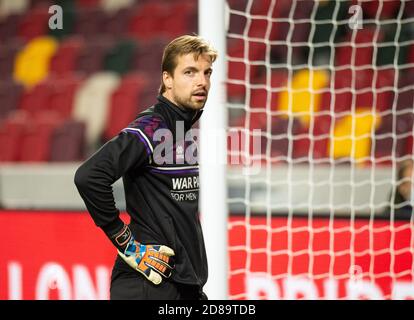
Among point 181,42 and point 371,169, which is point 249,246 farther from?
point 181,42

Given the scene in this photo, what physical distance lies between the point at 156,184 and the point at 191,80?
36 centimetres

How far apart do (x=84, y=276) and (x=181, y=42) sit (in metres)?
2.07

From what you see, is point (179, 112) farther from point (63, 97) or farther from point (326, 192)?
point (63, 97)

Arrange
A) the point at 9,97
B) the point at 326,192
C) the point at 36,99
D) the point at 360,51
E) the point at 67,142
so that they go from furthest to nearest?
the point at 9,97, the point at 36,99, the point at 67,142, the point at 360,51, the point at 326,192

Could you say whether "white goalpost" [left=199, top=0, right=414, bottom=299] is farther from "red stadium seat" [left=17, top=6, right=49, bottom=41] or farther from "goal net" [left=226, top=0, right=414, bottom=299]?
"red stadium seat" [left=17, top=6, right=49, bottom=41]

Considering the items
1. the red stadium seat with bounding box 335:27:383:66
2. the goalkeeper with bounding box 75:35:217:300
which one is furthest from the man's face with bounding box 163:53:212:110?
the red stadium seat with bounding box 335:27:383:66

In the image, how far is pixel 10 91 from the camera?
24.0 feet

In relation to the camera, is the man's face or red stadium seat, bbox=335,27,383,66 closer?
the man's face

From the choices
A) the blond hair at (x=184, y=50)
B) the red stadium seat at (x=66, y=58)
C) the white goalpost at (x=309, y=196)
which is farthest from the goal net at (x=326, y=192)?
the red stadium seat at (x=66, y=58)

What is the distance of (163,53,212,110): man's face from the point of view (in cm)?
258

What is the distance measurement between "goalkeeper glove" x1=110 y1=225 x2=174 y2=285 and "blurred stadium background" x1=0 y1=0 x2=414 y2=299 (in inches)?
53.7

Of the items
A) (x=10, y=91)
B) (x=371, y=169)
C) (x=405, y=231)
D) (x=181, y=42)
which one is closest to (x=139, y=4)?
(x=10, y=91)

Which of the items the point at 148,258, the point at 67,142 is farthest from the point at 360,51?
the point at 148,258

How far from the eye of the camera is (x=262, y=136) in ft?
18.0
